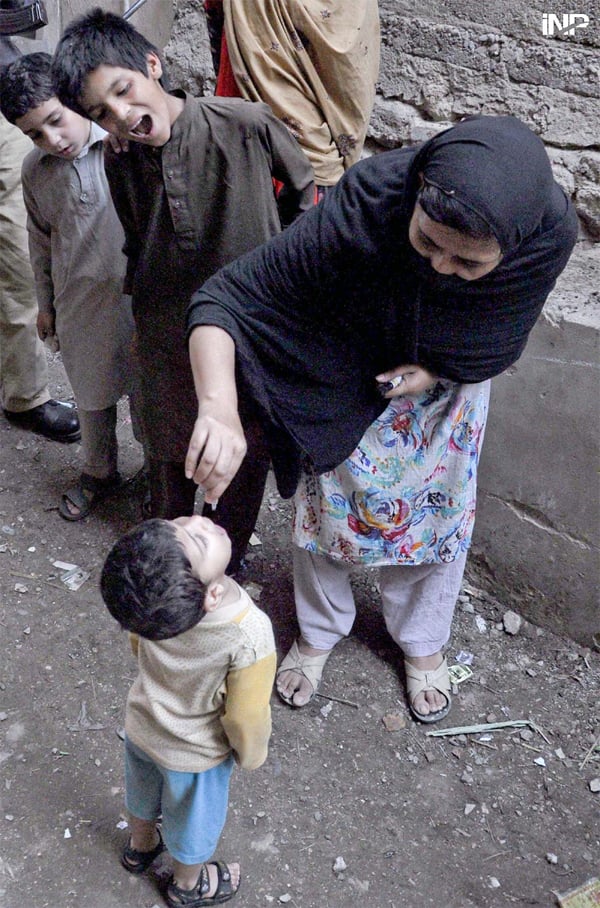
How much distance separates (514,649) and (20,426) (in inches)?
96.2

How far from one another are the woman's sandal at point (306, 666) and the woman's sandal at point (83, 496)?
1.14 meters

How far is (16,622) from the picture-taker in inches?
111

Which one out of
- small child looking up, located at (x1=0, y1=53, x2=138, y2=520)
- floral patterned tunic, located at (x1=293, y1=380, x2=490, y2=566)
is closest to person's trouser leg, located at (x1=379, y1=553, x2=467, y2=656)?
floral patterned tunic, located at (x1=293, y1=380, x2=490, y2=566)

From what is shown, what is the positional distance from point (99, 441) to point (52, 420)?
652 millimetres

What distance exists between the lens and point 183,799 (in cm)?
176

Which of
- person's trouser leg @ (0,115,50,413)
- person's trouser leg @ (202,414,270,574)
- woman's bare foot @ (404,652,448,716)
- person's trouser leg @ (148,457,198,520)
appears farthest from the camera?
person's trouser leg @ (0,115,50,413)

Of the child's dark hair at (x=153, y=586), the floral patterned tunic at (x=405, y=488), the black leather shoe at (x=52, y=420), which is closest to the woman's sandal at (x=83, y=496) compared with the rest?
the black leather shoe at (x=52, y=420)

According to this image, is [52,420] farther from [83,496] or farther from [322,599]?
[322,599]

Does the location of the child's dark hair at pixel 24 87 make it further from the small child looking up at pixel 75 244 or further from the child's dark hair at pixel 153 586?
the child's dark hair at pixel 153 586

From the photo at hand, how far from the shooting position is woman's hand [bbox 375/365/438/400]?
1.99 m

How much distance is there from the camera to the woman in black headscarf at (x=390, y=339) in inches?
62.0

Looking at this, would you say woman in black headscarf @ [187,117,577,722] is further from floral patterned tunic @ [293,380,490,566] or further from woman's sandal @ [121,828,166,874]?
woman's sandal @ [121,828,166,874]

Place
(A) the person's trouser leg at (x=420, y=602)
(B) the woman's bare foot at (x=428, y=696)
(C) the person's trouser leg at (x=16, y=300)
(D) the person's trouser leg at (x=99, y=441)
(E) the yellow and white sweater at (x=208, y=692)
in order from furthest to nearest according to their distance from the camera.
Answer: (C) the person's trouser leg at (x=16, y=300)
(D) the person's trouser leg at (x=99, y=441)
(B) the woman's bare foot at (x=428, y=696)
(A) the person's trouser leg at (x=420, y=602)
(E) the yellow and white sweater at (x=208, y=692)

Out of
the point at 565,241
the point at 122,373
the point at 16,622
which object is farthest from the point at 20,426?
the point at 565,241
